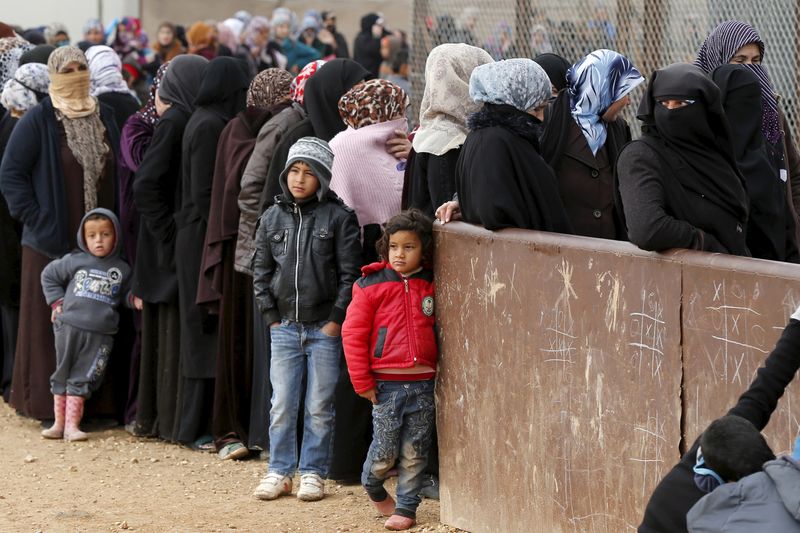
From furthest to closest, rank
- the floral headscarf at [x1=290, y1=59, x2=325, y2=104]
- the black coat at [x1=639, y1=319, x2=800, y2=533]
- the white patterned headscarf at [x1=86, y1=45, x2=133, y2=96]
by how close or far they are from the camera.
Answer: the white patterned headscarf at [x1=86, y1=45, x2=133, y2=96], the floral headscarf at [x1=290, y1=59, x2=325, y2=104], the black coat at [x1=639, y1=319, x2=800, y2=533]

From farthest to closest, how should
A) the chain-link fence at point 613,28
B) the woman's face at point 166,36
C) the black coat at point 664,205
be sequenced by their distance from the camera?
the woman's face at point 166,36 → the chain-link fence at point 613,28 → the black coat at point 664,205

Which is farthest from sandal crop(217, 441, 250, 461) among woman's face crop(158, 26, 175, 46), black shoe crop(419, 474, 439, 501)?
woman's face crop(158, 26, 175, 46)

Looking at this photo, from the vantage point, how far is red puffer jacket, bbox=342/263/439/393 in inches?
218

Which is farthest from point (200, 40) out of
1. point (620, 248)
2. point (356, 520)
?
point (620, 248)

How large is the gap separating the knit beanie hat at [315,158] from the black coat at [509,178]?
89 centimetres

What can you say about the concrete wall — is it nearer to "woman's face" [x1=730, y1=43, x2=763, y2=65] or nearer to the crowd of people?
the crowd of people

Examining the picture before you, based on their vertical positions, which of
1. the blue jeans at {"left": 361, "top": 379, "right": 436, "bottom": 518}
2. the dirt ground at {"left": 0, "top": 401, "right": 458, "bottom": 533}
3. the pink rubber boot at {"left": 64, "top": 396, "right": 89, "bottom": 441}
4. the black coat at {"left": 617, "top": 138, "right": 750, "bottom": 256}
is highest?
the black coat at {"left": 617, "top": 138, "right": 750, "bottom": 256}

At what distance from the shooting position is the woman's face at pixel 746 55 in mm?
6117

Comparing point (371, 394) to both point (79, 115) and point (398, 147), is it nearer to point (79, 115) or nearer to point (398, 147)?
point (398, 147)

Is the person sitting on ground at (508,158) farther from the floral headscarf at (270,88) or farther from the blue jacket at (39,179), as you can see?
the blue jacket at (39,179)

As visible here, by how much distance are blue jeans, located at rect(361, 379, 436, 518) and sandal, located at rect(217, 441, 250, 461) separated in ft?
5.01

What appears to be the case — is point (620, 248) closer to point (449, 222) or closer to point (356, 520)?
point (449, 222)

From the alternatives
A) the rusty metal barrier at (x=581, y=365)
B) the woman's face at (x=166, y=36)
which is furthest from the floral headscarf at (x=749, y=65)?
the woman's face at (x=166, y=36)

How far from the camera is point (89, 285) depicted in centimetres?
766
